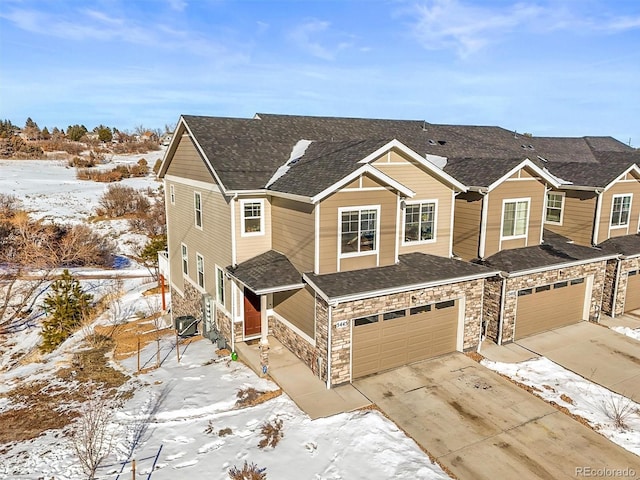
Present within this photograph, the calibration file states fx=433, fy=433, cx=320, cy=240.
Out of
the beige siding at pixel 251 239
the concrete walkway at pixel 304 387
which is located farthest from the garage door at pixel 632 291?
the beige siding at pixel 251 239

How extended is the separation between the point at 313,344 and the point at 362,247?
3.16 metres

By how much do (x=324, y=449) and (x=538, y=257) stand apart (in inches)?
422

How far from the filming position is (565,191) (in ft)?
60.3

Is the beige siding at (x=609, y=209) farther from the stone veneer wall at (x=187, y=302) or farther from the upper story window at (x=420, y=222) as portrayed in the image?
the stone veneer wall at (x=187, y=302)

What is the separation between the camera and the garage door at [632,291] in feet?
59.2

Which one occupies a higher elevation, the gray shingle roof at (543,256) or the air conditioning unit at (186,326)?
the gray shingle roof at (543,256)

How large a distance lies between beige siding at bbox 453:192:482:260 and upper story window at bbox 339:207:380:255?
467cm

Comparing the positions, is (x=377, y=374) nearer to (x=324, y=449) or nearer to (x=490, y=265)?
(x=324, y=449)

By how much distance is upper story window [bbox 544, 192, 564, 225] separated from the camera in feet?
61.1

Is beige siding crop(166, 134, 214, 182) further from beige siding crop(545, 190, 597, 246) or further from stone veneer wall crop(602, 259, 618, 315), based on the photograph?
stone veneer wall crop(602, 259, 618, 315)

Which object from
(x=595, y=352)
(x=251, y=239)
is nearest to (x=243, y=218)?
(x=251, y=239)

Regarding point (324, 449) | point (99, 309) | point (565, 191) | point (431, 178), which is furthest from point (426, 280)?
point (99, 309)

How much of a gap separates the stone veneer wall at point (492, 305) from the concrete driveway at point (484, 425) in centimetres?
232

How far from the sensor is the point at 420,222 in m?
14.9
